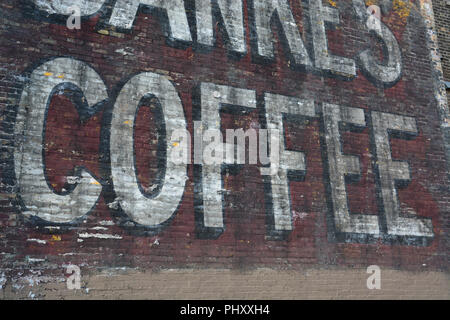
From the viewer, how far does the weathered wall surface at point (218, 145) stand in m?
6.19

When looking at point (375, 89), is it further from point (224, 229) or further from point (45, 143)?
point (45, 143)

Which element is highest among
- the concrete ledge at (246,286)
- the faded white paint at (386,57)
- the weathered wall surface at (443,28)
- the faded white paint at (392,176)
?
the weathered wall surface at (443,28)

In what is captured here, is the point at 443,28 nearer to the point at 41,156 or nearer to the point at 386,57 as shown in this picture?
the point at 386,57

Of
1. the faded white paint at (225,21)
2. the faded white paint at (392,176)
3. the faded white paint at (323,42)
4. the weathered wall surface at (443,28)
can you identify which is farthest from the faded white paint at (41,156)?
the weathered wall surface at (443,28)

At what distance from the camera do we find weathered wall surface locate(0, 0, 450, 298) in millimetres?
6191

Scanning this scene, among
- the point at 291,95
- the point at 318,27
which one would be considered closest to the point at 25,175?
the point at 291,95

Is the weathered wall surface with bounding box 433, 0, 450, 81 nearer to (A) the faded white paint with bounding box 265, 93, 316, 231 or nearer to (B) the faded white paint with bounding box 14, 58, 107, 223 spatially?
(A) the faded white paint with bounding box 265, 93, 316, 231

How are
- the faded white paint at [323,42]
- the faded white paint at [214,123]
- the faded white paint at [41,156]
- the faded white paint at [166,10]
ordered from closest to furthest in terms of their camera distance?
the faded white paint at [41,156], the faded white paint at [214,123], the faded white paint at [166,10], the faded white paint at [323,42]

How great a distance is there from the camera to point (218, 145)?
24.2 ft

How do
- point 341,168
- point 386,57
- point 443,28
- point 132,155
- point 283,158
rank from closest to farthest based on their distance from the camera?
point 132,155 < point 283,158 < point 341,168 < point 386,57 < point 443,28

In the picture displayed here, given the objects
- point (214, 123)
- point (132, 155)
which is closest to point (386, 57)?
point (214, 123)

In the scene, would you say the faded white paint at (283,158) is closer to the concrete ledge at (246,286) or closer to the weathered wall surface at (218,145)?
the weathered wall surface at (218,145)
